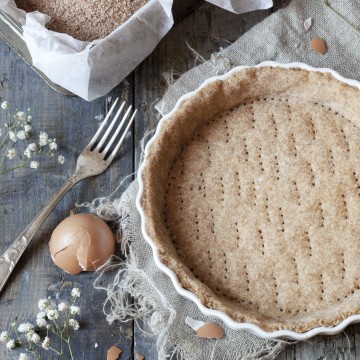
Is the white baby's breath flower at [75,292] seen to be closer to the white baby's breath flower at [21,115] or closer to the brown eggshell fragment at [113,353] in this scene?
the brown eggshell fragment at [113,353]

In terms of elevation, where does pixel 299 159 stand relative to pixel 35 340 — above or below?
above

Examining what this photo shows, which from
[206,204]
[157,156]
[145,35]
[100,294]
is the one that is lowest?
[100,294]

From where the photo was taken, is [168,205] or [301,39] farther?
[301,39]

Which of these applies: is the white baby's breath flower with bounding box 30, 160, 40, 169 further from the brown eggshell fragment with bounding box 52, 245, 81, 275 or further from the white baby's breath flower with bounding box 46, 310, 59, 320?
the white baby's breath flower with bounding box 46, 310, 59, 320

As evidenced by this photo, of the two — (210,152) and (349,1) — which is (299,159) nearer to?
(210,152)

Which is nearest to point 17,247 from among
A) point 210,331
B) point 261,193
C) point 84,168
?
point 84,168

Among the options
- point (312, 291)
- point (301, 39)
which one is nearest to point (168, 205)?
point (312, 291)
